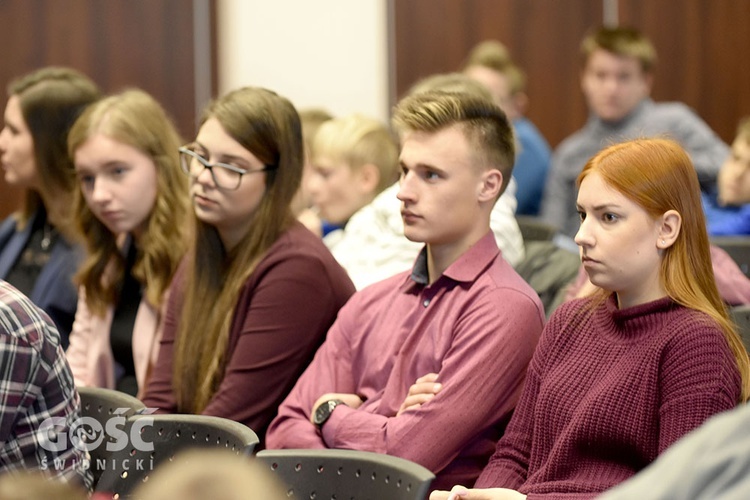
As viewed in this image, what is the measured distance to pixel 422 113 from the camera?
103 inches

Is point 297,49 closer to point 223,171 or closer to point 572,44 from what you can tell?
point 572,44

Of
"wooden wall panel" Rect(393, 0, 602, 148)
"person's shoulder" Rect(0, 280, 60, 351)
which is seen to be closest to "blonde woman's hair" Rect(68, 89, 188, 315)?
"person's shoulder" Rect(0, 280, 60, 351)

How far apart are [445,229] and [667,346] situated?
65cm

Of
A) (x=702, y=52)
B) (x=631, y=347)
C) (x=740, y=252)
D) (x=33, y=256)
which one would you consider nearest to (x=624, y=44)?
(x=702, y=52)

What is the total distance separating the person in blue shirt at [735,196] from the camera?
4.60 metres

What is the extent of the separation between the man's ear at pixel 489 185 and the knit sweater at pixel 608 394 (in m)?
0.38

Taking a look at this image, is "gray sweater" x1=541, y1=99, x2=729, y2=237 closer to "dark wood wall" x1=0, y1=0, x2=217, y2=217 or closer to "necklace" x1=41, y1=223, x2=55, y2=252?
"dark wood wall" x1=0, y1=0, x2=217, y2=217

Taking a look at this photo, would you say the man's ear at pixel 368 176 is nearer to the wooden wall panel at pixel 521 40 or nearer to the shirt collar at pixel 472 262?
the shirt collar at pixel 472 262

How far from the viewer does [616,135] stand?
531 cm

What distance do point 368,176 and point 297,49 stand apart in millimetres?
2364

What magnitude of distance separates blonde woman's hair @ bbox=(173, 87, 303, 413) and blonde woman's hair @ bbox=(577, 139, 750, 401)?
103 cm

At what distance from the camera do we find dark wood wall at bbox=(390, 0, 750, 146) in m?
6.53

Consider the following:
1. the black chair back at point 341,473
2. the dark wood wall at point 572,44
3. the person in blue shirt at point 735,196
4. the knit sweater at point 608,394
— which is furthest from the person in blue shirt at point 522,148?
the black chair back at point 341,473

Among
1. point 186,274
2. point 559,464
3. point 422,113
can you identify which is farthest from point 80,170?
point 559,464
